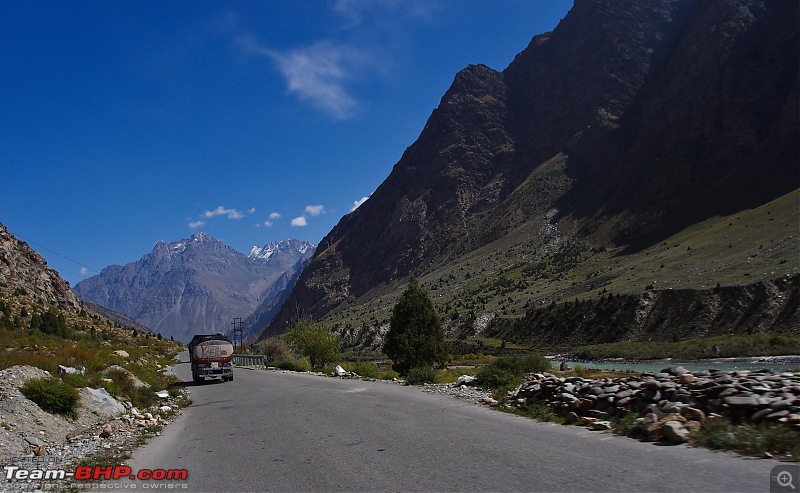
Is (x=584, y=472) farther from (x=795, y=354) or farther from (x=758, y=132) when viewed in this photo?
(x=758, y=132)

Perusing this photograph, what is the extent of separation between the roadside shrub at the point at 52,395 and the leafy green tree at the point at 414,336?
22448 millimetres

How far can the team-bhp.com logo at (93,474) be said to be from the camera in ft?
26.0

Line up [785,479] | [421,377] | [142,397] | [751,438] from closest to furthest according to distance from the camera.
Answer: [785,479] → [751,438] → [142,397] → [421,377]

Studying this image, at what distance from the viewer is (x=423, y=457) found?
8102 millimetres

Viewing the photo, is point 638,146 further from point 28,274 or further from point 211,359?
point 28,274

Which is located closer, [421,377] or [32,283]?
[421,377]

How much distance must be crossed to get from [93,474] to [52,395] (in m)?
4.03

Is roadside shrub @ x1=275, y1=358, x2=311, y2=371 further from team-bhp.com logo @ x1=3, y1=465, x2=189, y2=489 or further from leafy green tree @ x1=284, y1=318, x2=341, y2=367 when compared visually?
team-bhp.com logo @ x1=3, y1=465, x2=189, y2=489

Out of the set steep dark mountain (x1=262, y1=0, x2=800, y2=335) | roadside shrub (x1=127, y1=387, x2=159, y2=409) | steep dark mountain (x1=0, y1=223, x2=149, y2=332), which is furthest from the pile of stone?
steep dark mountain (x1=0, y1=223, x2=149, y2=332)

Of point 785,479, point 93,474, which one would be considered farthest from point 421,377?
point 785,479

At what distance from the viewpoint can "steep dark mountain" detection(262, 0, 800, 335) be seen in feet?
362

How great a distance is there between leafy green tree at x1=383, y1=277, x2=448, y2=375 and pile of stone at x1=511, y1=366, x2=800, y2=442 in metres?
20.8

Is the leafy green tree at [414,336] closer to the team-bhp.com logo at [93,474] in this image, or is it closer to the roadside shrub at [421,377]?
the roadside shrub at [421,377]

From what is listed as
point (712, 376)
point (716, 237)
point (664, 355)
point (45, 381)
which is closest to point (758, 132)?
point (716, 237)
